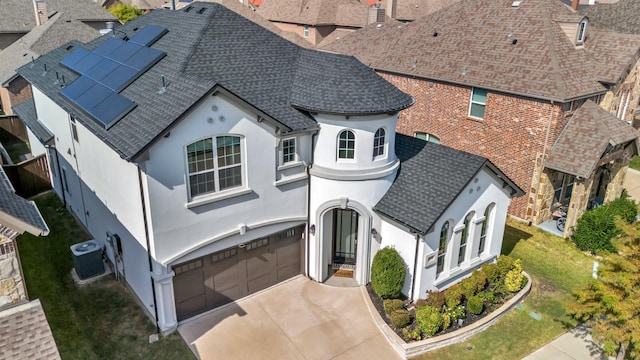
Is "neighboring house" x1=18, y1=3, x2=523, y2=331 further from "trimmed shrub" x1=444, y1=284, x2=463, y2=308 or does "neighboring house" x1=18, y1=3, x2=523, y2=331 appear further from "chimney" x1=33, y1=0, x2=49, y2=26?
"chimney" x1=33, y1=0, x2=49, y2=26

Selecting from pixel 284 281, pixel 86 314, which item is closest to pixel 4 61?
pixel 86 314

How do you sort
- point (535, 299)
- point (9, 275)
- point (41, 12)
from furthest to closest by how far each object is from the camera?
point (41, 12), point (535, 299), point (9, 275)

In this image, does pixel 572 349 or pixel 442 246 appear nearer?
pixel 572 349

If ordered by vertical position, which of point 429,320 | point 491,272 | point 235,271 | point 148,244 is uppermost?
point 148,244

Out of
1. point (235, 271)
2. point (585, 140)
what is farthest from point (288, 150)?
point (585, 140)

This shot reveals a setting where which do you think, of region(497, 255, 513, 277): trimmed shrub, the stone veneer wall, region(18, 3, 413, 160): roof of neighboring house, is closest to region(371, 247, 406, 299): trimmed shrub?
region(497, 255, 513, 277): trimmed shrub

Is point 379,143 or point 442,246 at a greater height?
point 379,143

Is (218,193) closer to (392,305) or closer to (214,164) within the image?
(214,164)
